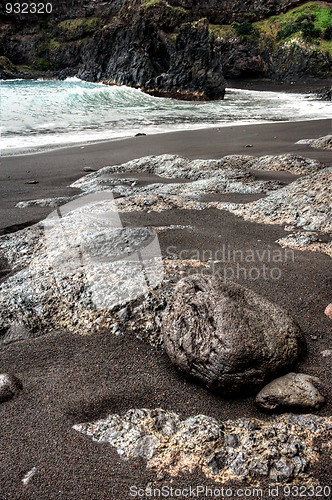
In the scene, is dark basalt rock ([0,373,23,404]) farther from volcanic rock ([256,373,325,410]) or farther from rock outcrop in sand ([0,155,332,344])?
volcanic rock ([256,373,325,410])

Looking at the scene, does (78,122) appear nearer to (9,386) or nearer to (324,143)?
(324,143)

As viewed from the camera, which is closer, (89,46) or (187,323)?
(187,323)

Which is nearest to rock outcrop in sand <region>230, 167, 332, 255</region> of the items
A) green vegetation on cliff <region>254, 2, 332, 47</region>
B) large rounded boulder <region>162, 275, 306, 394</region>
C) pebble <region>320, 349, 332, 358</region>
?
pebble <region>320, 349, 332, 358</region>

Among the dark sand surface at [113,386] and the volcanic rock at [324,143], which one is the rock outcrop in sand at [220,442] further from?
the volcanic rock at [324,143]

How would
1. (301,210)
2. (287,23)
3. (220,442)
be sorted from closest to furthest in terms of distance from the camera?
(220,442), (301,210), (287,23)

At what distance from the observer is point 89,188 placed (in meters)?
4.00

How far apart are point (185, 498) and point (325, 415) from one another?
0.63 m

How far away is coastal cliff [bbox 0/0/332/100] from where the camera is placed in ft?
73.9

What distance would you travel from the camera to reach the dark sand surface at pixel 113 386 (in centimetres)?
110

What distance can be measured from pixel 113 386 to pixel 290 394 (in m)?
0.76

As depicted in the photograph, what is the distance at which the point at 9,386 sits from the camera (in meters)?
1.46

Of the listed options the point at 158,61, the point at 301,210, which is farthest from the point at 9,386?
the point at 158,61

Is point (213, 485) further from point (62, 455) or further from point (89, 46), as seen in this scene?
point (89, 46)

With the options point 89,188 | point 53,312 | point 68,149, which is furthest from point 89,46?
point 53,312
